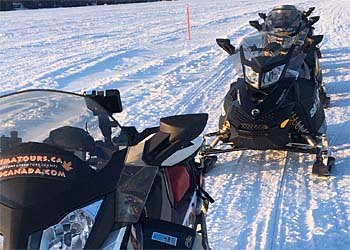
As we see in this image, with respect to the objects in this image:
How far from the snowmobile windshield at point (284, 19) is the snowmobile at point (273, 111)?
2.61 metres

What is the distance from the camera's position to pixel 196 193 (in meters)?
3.07

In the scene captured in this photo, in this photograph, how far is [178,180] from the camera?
2809 millimetres

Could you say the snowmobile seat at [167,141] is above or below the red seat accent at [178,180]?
above

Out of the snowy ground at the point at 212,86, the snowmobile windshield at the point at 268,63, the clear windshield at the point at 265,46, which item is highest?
the clear windshield at the point at 265,46

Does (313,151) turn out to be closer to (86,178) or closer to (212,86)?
(86,178)

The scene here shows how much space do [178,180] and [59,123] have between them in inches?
27.6

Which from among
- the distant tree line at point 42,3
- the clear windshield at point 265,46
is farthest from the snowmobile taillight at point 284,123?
the distant tree line at point 42,3

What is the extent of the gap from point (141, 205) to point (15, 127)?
0.61 metres

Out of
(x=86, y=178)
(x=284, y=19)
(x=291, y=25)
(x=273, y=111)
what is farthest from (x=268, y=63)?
(x=86, y=178)

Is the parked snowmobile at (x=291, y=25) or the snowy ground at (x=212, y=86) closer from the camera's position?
the snowy ground at (x=212, y=86)

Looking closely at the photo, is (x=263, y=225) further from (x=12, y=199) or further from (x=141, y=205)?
(x=12, y=199)

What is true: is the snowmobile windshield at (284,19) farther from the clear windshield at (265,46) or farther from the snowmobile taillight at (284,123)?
the snowmobile taillight at (284,123)

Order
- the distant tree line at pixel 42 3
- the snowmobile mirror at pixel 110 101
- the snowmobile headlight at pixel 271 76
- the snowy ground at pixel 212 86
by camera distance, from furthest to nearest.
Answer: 1. the distant tree line at pixel 42 3
2. the snowmobile headlight at pixel 271 76
3. the snowy ground at pixel 212 86
4. the snowmobile mirror at pixel 110 101

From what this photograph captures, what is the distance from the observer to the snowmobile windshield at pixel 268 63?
531 cm
